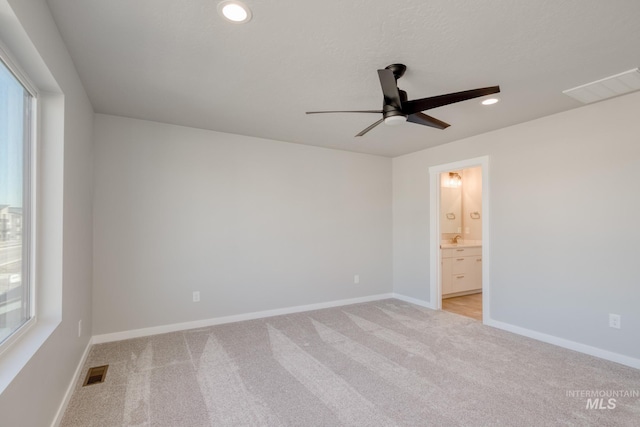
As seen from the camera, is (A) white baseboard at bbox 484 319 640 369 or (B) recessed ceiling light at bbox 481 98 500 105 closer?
(A) white baseboard at bbox 484 319 640 369

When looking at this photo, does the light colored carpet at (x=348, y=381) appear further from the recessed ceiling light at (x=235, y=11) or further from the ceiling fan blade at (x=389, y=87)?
the recessed ceiling light at (x=235, y=11)

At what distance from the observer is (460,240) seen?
622cm

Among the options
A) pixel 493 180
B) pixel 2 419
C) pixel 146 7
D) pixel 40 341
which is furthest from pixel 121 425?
pixel 493 180

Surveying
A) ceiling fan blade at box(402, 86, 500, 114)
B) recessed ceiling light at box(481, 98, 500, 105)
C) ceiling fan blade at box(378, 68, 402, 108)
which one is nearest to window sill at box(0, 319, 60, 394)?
→ ceiling fan blade at box(378, 68, 402, 108)

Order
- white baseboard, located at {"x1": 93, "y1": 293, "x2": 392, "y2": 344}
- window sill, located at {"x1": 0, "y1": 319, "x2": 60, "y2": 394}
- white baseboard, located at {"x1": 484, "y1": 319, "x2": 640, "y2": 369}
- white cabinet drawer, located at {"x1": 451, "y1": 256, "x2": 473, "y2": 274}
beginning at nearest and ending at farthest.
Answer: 1. window sill, located at {"x1": 0, "y1": 319, "x2": 60, "y2": 394}
2. white baseboard, located at {"x1": 484, "y1": 319, "x2": 640, "y2": 369}
3. white baseboard, located at {"x1": 93, "y1": 293, "x2": 392, "y2": 344}
4. white cabinet drawer, located at {"x1": 451, "y1": 256, "x2": 473, "y2": 274}

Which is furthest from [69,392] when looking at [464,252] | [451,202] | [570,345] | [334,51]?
[451,202]

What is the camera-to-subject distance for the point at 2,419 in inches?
47.6

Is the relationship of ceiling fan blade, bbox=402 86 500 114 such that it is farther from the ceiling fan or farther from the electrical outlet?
the electrical outlet

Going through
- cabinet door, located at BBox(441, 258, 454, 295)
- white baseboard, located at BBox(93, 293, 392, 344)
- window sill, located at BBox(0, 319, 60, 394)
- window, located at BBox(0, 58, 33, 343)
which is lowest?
Answer: white baseboard, located at BBox(93, 293, 392, 344)

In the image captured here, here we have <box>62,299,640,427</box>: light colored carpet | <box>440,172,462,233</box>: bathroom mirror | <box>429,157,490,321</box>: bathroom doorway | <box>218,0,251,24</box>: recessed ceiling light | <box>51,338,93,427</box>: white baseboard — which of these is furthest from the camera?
<box>440,172,462,233</box>: bathroom mirror

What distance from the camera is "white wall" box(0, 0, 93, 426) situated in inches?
57.1

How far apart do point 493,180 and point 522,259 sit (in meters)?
0.99

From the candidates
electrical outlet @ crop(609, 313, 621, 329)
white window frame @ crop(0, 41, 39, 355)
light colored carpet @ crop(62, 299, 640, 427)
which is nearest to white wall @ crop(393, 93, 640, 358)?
electrical outlet @ crop(609, 313, 621, 329)

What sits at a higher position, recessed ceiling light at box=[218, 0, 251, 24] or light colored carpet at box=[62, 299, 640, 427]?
recessed ceiling light at box=[218, 0, 251, 24]
